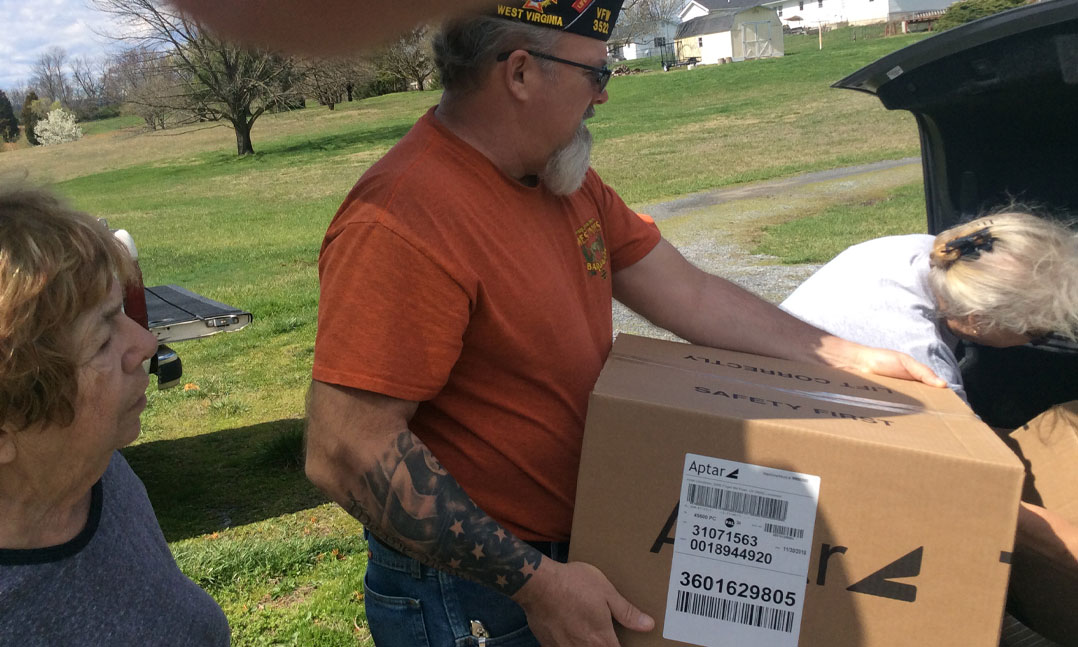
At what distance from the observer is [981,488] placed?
Result: 4.29ft

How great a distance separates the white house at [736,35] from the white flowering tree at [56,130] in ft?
116

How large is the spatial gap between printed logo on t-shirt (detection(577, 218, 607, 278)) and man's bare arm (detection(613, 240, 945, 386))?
0.74 ft

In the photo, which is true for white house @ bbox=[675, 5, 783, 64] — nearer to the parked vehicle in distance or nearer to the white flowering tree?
the white flowering tree

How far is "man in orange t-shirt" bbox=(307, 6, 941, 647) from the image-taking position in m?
1.34

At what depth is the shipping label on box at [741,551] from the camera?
137cm

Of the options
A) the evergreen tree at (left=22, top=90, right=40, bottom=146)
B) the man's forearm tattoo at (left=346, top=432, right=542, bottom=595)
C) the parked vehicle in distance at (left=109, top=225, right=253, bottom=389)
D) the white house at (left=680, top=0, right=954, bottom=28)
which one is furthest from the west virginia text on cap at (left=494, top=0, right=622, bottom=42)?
the white house at (left=680, top=0, right=954, bottom=28)

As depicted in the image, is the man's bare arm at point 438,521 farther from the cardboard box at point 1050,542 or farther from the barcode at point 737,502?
the cardboard box at point 1050,542

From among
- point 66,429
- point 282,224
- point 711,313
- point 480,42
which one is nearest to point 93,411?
point 66,429

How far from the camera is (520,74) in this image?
4.98ft

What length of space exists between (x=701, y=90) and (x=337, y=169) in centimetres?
1587

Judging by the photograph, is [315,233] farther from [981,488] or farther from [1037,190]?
[981,488]

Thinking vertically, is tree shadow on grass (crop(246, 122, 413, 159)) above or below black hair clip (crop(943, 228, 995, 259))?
above

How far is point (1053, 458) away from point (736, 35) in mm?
58120

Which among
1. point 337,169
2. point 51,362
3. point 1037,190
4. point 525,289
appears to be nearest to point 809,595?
point 525,289
